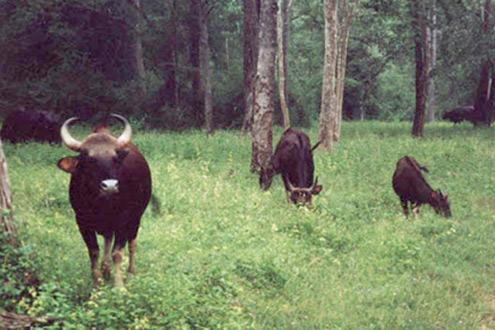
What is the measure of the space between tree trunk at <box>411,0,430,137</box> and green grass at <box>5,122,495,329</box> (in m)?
10.8

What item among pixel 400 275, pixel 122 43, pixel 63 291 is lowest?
pixel 400 275

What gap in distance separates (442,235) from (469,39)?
18.1 meters

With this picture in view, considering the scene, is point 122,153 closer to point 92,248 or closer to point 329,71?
point 92,248

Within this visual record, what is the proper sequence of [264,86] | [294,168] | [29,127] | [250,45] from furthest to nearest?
1. [250,45]
2. [29,127]
3. [264,86]
4. [294,168]

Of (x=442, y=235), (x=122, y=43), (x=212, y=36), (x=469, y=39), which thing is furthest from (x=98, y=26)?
(x=442, y=235)

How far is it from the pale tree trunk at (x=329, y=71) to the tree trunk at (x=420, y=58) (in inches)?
270

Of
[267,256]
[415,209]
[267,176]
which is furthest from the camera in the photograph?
[267,176]

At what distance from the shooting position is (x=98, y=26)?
3008 centimetres

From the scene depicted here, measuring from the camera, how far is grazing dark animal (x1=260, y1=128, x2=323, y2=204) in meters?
12.8

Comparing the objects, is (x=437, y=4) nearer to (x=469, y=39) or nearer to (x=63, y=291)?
(x=469, y=39)

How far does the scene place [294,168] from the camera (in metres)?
13.8

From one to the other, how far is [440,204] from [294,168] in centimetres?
310

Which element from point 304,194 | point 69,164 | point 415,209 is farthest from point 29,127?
point 69,164

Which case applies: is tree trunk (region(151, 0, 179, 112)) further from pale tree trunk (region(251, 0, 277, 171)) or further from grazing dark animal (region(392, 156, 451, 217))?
grazing dark animal (region(392, 156, 451, 217))
